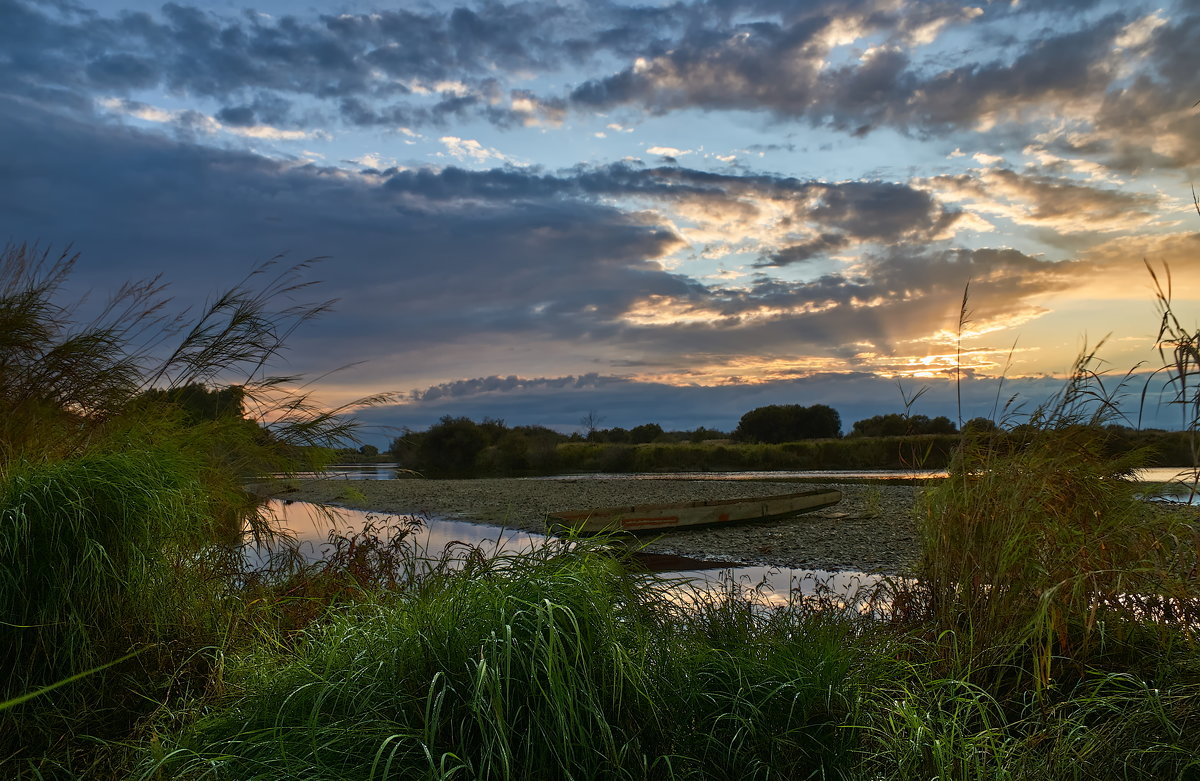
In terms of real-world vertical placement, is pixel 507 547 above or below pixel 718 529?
above

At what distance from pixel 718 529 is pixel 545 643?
415 inches

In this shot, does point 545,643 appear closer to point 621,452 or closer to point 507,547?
point 507,547

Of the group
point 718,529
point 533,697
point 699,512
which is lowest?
point 718,529

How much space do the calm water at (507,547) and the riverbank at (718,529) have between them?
0.26 m

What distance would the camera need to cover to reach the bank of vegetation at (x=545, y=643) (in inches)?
92.9

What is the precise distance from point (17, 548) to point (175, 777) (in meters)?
1.53

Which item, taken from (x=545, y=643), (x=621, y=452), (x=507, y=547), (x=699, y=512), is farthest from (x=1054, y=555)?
(x=621, y=452)

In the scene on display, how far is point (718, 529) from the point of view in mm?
12547

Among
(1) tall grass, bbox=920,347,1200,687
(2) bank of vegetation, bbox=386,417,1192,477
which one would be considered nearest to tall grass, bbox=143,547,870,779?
(1) tall grass, bbox=920,347,1200,687

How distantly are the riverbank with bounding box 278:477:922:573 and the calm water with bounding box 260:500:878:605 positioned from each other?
26 cm

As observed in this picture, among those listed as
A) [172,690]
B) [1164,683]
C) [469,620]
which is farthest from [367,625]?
Result: [1164,683]

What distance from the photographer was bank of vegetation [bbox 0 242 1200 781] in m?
2.36

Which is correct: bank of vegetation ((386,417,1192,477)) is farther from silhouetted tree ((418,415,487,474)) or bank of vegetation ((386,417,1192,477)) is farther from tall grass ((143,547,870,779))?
tall grass ((143,547,870,779))

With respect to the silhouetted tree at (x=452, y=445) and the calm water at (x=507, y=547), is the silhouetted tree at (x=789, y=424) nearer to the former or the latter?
the silhouetted tree at (x=452, y=445)
